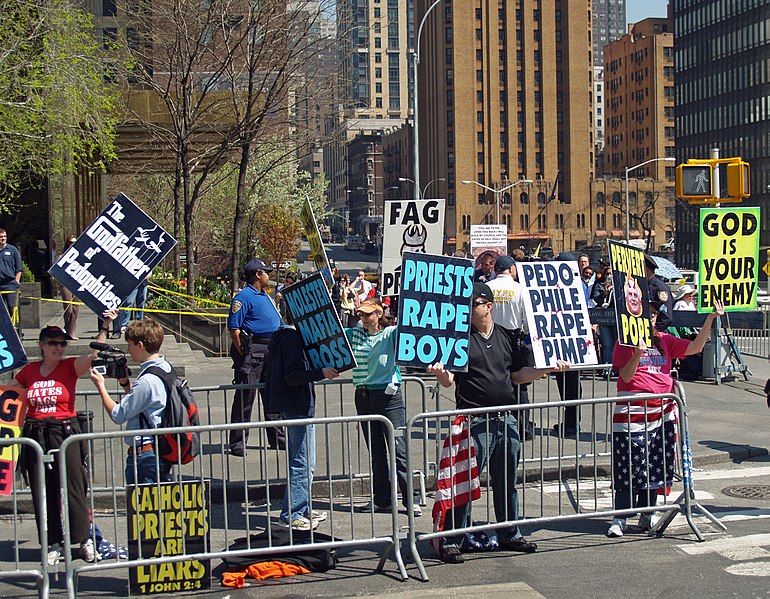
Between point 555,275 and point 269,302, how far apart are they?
3084 mm

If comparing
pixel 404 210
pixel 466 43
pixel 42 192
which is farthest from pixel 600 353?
pixel 466 43

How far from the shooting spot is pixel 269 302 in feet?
35.2

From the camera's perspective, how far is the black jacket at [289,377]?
8008 millimetres

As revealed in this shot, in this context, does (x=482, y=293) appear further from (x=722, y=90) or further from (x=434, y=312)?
(x=722, y=90)

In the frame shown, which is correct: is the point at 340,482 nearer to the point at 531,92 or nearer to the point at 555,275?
the point at 555,275

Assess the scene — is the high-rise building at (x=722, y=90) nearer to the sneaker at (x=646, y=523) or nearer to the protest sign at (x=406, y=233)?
the protest sign at (x=406, y=233)

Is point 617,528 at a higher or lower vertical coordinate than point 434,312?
lower

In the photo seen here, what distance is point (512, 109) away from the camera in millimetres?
127938

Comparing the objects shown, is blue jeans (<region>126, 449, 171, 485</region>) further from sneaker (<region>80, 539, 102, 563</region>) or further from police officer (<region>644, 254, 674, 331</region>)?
police officer (<region>644, 254, 674, 331</region>)

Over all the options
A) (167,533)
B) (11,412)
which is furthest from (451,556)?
(11,412)

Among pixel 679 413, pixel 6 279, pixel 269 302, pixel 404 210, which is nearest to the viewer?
pixel 679 413

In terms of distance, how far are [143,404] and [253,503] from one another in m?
2.53

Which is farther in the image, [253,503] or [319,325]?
[253,503]

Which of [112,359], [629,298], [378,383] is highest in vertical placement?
[629,298]
